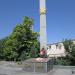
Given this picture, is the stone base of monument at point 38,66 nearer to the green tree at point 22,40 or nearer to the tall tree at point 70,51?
the green tree at point 22,40

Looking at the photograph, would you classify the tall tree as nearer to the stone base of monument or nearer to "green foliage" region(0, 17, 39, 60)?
"green foliage" region(0, 17, 39, 60)

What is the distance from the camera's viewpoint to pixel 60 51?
179 feet

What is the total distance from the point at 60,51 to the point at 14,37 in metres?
14.6

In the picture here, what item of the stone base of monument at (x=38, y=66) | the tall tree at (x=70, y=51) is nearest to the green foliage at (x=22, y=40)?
the tall tree at (x=70, y=51)

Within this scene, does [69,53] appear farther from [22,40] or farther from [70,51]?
[22,40]

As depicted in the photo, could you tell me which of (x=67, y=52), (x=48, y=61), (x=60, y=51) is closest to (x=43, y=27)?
(x=48, y=61)

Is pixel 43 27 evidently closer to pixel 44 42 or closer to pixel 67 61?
pixel 44 42

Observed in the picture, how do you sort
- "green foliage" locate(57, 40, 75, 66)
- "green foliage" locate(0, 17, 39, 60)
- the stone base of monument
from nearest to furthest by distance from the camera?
the stone base of monument
"green foliage" locate(57, 40, 75, 66)
"green foliage" locate(0, 17, 39, 60)

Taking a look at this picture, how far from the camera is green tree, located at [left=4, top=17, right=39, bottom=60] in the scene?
42.6 m

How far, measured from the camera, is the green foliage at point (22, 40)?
42.5m

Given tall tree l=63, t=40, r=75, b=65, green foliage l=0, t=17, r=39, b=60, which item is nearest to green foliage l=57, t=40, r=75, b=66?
tall tree l=63, t=40, r=75, b=65

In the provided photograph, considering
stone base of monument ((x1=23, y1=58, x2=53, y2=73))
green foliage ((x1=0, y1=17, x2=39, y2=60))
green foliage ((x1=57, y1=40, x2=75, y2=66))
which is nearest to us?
stone base of monument ((x1=23, y1=58, x2=53, y2=73))

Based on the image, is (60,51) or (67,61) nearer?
(67,61)

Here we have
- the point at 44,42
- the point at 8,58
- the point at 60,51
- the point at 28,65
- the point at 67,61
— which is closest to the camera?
the point at 28,65
